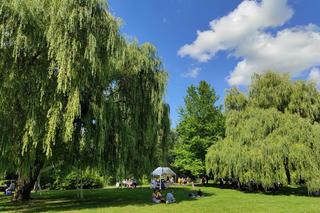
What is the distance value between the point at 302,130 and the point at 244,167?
4547mm

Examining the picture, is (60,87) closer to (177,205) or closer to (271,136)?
(177,205)

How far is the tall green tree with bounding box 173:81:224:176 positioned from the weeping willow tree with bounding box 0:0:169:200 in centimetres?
1922

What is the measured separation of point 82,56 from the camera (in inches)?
588

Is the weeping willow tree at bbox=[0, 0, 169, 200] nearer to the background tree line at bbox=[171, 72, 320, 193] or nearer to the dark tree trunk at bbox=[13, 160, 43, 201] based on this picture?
the dark tree trunk at bbox=[13, 160, 43, 201]

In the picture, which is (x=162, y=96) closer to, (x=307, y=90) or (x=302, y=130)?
(x=302, y=130)

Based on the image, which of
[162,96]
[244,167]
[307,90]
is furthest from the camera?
[307,90]

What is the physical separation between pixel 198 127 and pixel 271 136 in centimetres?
1430

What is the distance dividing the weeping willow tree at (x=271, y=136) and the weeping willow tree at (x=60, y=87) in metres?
9.56

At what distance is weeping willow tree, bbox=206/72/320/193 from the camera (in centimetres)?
2098

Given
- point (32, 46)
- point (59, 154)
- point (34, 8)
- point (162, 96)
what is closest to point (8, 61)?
point (32, 46)

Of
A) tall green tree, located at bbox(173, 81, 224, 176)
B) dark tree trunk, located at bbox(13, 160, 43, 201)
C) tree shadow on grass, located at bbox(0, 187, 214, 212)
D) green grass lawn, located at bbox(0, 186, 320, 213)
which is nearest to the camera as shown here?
green grass lawn, located at bbox(0, 186, 320, 213)

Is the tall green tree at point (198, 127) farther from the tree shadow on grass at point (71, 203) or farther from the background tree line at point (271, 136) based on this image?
the tree shadow on grass at point (71, 203)

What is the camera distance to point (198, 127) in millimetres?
36531

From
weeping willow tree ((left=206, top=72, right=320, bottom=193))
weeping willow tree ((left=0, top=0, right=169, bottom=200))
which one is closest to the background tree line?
weeping willow tree ((left=206, top=72, right=320, bottom=193))
